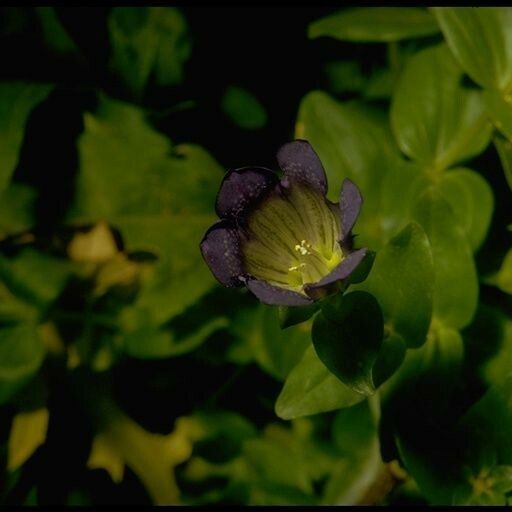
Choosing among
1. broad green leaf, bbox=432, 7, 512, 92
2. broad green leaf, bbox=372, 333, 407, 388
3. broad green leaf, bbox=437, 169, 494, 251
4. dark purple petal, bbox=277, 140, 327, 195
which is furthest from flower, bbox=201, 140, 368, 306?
broad green leaf, bbox=432, 7, 512, 92

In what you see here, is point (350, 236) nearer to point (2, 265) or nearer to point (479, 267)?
point (479, 267)

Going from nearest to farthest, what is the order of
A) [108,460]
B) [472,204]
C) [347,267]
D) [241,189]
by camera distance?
1. [347,267]
2. [241,189]
3. [472,204]
4. [108,460]

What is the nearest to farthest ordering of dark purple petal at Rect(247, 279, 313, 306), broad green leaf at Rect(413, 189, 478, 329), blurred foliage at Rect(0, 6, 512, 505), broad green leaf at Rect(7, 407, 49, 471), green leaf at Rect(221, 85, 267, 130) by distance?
dark purple petal at Rect(247, 279, 313, 306) → broad green leaf at Rect(413, 189, 478, 329) → blurred foliage at Rect(0, 6, 512, 505) → broad green leaf at Rect(7, 407, 49, 471) → green leaf at Rect(221, 85, 267, 130)

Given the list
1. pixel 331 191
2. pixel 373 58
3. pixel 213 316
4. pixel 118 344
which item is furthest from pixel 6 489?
pixel 373 58

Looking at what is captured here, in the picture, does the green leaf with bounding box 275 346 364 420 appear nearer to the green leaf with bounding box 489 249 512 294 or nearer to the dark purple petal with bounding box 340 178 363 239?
the dark purple petal with bounding box 340 178 363 239

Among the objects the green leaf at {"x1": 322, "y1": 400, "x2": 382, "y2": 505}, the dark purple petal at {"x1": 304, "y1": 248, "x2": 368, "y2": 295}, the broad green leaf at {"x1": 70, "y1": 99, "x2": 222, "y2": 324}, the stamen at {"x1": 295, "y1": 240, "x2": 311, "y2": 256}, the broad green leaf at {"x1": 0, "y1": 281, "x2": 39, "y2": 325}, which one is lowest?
the broad green leaf at {"x1": 0, "y1": 281, "x2": 39, "y2": 325}

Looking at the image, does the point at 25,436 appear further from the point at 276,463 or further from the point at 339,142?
the point at 339,142

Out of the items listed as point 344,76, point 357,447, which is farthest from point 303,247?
point 344,76
